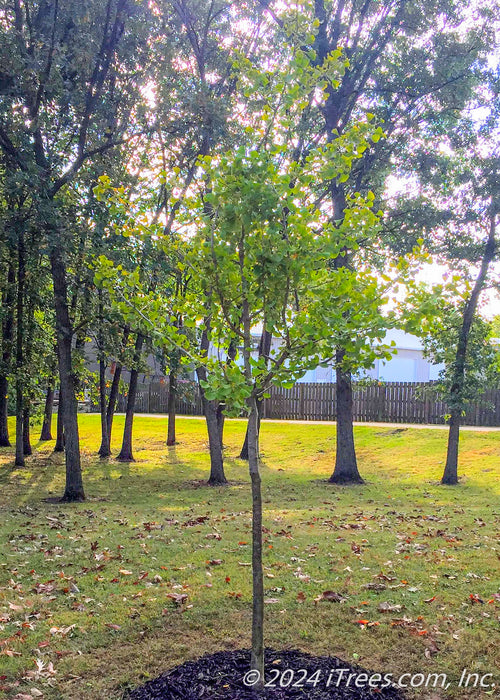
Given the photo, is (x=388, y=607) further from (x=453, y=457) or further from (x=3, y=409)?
(x=3, y=409)

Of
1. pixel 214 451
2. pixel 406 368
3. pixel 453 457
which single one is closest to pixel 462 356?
pixel 453 457

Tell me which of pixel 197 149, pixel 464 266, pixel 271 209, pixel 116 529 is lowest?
pixel 116 529

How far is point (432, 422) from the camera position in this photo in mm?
24844

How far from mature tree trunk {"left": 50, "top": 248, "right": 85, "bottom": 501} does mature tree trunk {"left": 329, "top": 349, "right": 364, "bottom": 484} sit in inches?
252

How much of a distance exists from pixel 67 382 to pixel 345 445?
717 centimetres

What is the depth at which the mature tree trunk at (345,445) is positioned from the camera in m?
14.5

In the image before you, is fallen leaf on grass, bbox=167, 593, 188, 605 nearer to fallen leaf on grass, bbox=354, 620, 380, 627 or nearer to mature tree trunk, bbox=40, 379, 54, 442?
fallen leaf on grass, bbox=354, 620, 380, 627

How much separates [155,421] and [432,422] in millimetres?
13384

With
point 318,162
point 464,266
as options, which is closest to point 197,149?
point 464,266

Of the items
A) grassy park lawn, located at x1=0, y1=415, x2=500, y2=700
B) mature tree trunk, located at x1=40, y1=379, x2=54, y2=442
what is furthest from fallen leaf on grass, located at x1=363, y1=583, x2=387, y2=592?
mature tree trunk, located at x1=40, y1=379, x2=54, y2=442

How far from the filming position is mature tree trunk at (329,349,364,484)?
14.5 metres

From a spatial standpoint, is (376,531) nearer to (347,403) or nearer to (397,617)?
(397,617)

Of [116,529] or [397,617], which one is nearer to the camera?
[397,617]

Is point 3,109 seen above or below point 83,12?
below
